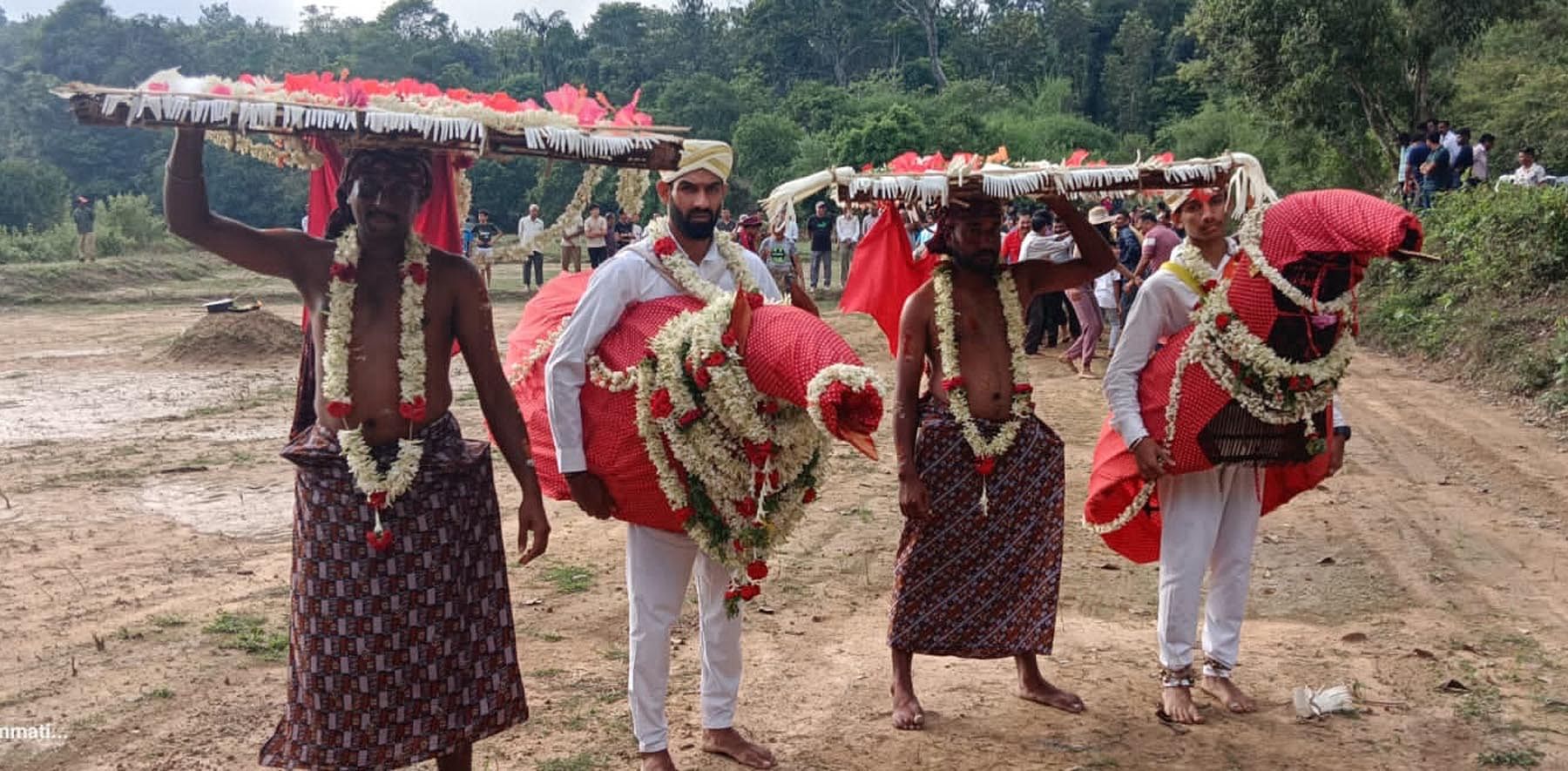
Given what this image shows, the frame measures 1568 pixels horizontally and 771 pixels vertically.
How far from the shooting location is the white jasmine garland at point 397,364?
3611mm

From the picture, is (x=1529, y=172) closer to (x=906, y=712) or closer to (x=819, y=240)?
(x=819, y=240)

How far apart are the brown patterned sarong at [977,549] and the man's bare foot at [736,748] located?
0.71 meters

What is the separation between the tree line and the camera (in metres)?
21.7

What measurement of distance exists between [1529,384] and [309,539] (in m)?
11.3

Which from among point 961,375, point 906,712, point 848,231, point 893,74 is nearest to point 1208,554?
point 961,375

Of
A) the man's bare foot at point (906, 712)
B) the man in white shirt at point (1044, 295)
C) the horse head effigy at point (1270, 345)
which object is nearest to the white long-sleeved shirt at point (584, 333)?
the man's bare foot at point (906, 712)

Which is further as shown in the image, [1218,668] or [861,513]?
[861,513]

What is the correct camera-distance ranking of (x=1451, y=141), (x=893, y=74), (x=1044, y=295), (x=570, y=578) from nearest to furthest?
(x=570, y=578)
(x=1044, y=295)
(x=1451, y=141)
(x=893, y=74)

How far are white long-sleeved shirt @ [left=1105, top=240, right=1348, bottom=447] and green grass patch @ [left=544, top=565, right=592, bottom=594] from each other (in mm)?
3079

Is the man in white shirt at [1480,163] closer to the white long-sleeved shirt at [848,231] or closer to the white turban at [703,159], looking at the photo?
the white long-sleeved shirt at [848,231]

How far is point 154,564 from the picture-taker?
6836mm

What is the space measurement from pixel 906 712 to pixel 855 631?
1.17m

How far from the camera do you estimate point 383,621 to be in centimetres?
364

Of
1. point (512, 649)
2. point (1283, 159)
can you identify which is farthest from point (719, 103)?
point (512, 649)
